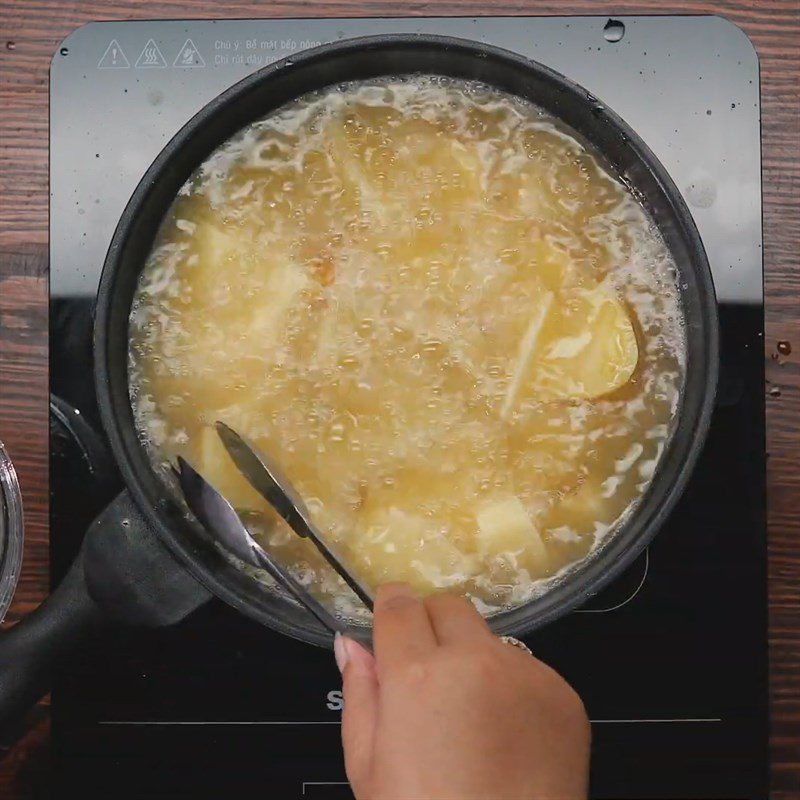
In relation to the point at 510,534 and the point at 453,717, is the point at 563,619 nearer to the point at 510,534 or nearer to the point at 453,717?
the point at 510,534

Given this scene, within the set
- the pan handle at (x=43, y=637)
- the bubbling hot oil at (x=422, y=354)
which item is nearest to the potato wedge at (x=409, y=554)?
the bubbling hot oil at (x=422, y=354)

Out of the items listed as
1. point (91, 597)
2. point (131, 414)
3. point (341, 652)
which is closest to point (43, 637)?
point (91, 597)

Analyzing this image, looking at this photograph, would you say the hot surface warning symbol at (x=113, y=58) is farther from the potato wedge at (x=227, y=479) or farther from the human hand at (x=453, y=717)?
the human hand at (x=453, y=717)

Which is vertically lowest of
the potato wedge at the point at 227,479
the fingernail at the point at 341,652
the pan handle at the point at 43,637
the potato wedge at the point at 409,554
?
the pan handle at the point at 43,637

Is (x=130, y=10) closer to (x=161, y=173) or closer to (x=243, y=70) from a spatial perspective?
(x=243, y=70)

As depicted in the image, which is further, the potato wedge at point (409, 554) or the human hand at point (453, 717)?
the potato wedge at point (409, 554)

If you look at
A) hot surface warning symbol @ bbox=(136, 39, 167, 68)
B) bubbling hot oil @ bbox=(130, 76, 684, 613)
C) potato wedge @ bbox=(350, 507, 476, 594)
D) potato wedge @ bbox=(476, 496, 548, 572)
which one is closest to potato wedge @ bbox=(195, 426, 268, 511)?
bubbling hot oil @ bbox=(130, 76, 684, 613)

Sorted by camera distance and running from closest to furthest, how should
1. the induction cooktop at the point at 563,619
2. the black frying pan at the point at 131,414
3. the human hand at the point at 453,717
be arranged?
the human hand at the point at 453,717 → the black frying pan at the point at 131,414 → the induction cooktop at the point at 563,619
